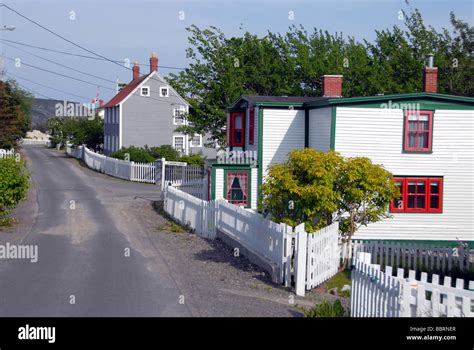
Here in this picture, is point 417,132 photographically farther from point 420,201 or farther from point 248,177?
point 248,177

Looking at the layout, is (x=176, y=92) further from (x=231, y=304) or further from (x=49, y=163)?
(x=231, y=304)

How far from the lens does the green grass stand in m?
14.8

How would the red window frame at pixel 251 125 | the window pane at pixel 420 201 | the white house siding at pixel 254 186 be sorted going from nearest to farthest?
the window pane at pixel 420 201 < the white house siding at pixel 254 186 < the red window frame at pixel 251 125

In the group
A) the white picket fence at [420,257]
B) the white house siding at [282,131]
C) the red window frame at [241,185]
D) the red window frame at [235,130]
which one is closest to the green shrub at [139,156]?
the red window frame at [235,130]

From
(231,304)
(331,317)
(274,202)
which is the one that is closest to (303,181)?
(274,202)

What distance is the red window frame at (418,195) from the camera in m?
22.2

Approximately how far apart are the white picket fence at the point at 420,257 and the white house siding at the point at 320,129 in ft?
15.4

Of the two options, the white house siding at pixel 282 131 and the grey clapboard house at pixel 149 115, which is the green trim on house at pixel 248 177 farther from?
the grey clapboard house at pixel 149 115

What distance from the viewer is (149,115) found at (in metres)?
54.2

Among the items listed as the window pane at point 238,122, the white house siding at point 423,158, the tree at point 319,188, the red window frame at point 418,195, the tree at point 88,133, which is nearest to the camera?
the tree at point 319,188

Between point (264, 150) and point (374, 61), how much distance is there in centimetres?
2683

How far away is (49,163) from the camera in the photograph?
5250cm

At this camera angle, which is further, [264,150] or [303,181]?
[264,150]

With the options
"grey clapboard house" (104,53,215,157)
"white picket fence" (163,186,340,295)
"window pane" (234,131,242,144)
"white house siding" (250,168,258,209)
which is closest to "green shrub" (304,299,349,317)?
"white picket fence" (163,186,340,295)
